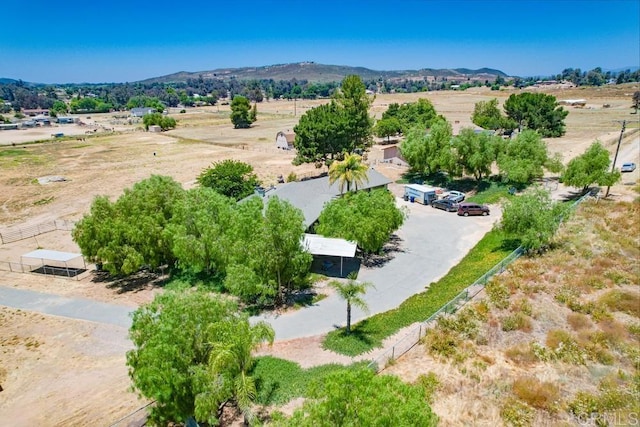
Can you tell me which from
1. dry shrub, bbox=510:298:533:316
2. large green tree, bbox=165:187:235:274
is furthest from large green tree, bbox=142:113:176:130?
dry shrub, bbox=510:298:533:316

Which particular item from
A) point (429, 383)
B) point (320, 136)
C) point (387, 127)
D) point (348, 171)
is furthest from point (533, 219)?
point (387, 127)

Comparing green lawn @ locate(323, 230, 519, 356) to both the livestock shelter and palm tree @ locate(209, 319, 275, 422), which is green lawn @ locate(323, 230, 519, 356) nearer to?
palm tree @ locate(209, 319, 275, 422)

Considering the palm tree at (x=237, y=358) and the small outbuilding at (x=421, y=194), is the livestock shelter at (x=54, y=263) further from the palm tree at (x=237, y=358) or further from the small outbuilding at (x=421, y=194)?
the small outbuilding at (x=421, y=194)

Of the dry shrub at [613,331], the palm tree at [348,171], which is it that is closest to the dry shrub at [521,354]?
the dry shrub at [613,331]

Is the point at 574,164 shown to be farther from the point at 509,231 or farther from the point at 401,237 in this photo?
the point at 401,237

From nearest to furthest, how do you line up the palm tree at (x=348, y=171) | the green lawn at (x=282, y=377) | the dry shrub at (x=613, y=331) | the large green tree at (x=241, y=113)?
the green lawn at (x=282, y=377)
the dry shrub at (x=613, y=331)
the palm tree at (x=348, y=171)
the large green tree at (x=241, y=113)

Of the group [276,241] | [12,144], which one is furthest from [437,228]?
[12,144]
